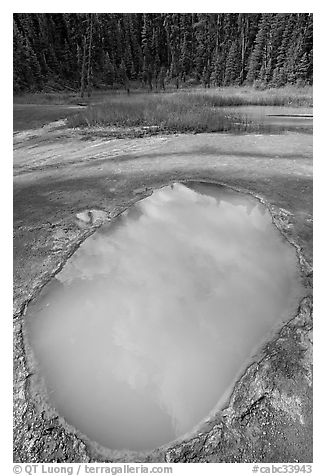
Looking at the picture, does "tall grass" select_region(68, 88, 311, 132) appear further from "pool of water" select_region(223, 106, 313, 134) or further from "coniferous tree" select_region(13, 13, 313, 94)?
Result: "coniferous tree" select_region(13, 13, 313, 94)

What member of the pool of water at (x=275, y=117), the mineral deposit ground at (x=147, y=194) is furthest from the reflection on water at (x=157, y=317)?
the pool of water at (x=275, y=117)

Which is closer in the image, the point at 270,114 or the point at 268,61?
the point at 268,61

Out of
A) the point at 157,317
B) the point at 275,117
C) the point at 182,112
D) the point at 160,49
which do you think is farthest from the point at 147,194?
the point at 275,117

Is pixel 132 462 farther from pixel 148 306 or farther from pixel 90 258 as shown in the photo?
pixel 90 258

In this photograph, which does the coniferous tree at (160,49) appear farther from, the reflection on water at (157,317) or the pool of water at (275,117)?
the reflection on water at (157,317)

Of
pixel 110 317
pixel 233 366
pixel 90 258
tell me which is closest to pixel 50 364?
pixel 110 317

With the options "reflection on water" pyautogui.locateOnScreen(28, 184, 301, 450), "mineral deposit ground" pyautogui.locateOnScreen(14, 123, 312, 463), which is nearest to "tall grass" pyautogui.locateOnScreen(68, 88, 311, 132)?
"mineral deposit ground" pyautogui.locateOnScreen(14, 123, 312, 463)
